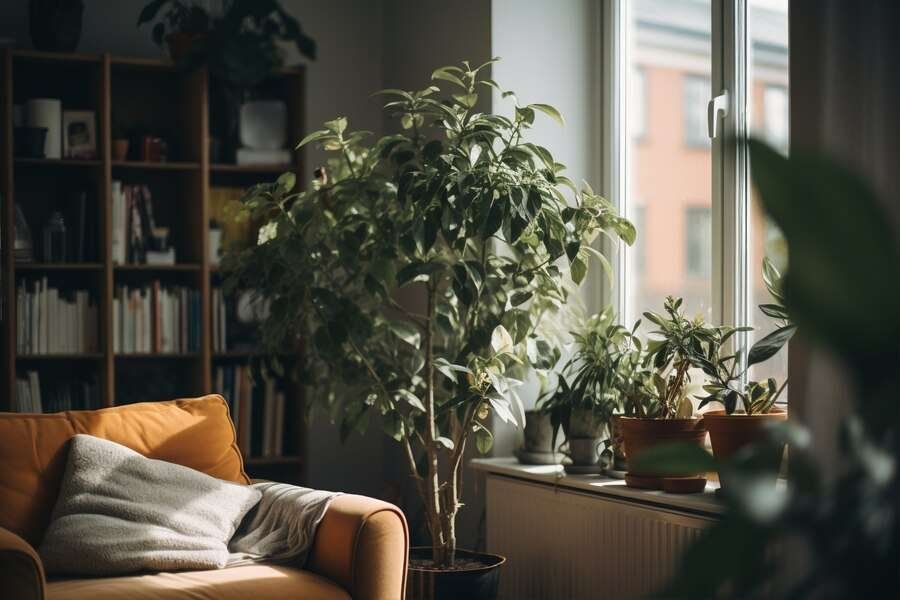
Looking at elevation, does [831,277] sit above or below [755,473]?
above

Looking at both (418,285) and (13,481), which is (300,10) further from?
(13,481)

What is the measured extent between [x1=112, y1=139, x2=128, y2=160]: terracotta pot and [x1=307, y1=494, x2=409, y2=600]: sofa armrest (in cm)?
187

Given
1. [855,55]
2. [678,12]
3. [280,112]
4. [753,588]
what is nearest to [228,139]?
[280,112]

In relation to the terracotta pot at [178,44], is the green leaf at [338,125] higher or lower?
lower

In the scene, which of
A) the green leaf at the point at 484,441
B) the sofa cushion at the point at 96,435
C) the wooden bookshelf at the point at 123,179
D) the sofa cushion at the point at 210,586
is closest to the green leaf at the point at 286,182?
the sofa cushion at the point at 96,435

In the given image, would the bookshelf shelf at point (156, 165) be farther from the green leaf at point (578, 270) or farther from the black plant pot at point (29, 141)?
the green leaf at point (578, 270)

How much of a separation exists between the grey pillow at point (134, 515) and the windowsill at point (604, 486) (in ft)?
2.91

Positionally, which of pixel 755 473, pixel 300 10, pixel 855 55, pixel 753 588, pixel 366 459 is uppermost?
pixel 300 10

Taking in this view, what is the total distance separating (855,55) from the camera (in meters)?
2.18

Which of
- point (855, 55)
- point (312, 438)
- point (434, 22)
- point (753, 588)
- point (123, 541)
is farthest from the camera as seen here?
point (312, 438)

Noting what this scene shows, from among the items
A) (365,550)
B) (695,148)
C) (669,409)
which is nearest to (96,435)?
(365,550)

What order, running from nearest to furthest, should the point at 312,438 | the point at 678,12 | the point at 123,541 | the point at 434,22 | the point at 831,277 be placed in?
the point at 831,277, the point at 123,541, the point at 678,12, the point at 434,22, the point at 312,438

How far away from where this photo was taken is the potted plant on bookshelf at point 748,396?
2.53m

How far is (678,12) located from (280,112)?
5.17ft
